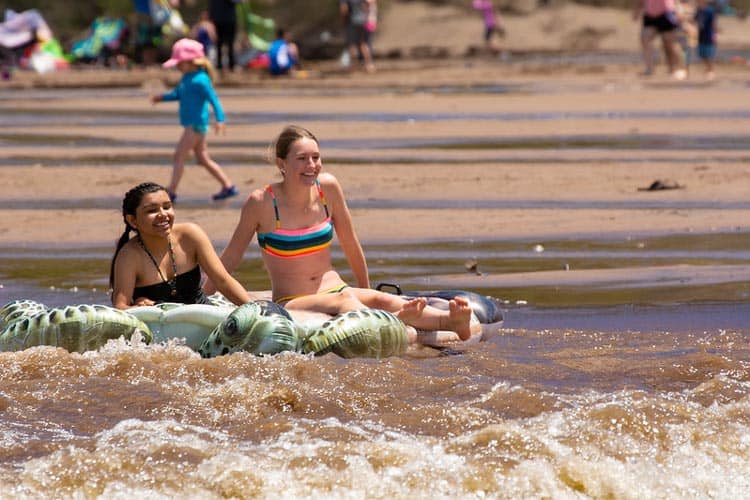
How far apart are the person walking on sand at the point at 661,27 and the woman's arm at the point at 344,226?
18448 millimetres

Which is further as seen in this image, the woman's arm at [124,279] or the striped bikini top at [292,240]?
the striped bikini top at [292,240]

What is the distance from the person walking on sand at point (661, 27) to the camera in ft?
87.2

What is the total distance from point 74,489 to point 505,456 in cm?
192

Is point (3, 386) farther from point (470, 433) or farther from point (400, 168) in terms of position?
point (400, 168)

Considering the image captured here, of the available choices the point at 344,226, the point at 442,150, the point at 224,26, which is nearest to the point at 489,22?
the point at 224,26

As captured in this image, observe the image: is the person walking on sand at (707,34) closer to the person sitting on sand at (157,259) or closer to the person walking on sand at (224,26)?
the person walking on sand at (224,26)

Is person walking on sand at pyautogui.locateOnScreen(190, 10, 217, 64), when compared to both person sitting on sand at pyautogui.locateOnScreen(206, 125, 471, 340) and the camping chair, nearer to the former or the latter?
the camping chair

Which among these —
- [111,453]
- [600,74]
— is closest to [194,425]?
[111,453]

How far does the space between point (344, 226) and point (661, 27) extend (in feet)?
61.1

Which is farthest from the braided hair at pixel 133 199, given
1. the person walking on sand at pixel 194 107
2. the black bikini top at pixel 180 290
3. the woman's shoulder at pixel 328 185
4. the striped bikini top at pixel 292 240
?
the person walking on sand at pixel 194 107

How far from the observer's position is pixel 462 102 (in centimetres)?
2472

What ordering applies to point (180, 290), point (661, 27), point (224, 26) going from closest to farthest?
point (180, 290) → point (661, 27) → point (224, 26)

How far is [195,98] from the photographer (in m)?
15.0

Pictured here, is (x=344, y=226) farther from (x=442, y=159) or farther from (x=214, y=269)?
(x=442, y=159)
